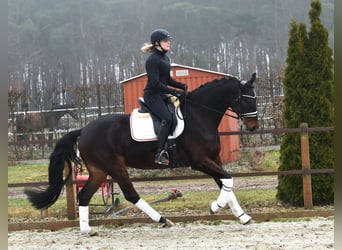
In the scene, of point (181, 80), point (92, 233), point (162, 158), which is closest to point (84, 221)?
point (92, 233)

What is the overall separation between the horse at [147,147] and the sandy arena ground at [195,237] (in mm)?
242

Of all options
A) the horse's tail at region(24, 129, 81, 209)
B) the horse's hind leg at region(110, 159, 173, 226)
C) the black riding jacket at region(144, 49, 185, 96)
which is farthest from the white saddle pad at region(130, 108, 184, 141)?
the horse's tail at region(24, 129, 81, 209)

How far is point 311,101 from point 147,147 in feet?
9.40

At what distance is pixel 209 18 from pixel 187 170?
33.1m

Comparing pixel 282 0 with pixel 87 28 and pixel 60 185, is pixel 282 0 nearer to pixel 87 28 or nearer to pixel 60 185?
pixel 87 28

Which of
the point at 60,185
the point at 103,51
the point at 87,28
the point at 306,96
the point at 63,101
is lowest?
the point at 60,185

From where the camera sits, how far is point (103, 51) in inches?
1523

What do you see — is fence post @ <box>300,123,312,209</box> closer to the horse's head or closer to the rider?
the horse's head

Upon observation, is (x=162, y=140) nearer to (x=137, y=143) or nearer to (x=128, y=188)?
(x=137, y=143)

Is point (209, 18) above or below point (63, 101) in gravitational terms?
Answer: above

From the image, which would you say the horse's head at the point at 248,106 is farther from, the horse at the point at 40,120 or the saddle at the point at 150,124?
the horse at the point at 40,120

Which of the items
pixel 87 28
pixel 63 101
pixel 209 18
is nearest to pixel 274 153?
pixel 63 101

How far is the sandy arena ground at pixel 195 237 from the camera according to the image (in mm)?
5113

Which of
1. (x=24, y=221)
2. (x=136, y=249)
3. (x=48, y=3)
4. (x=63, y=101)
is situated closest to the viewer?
(x=136, y=249)
